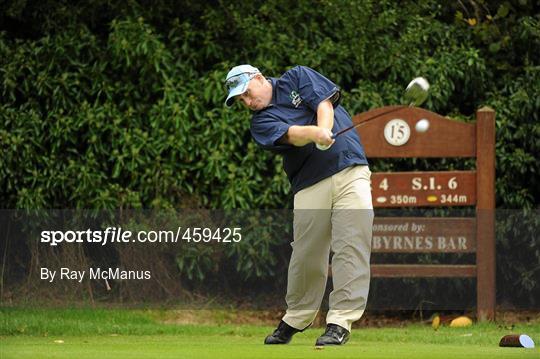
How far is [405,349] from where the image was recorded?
7.49 metres

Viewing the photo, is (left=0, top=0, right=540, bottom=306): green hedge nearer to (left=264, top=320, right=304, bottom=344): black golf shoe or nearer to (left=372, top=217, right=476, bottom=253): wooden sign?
(left=372, top=217, right=476, bottom=253): wooden sign

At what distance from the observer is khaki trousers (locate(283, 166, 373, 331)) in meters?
7.51

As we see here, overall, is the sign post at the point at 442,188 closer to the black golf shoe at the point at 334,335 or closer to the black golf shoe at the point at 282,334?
the black golf shoe at the point at 282,334

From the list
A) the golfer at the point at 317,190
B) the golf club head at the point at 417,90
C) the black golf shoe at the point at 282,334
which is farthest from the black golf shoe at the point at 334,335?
the golf club head at the point at 417,90

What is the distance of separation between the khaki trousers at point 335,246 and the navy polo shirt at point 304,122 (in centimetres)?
7

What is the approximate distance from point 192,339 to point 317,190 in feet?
5.96

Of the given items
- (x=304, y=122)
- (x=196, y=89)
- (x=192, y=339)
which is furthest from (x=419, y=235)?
(x=304, y=122)

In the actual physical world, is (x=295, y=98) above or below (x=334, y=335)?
above

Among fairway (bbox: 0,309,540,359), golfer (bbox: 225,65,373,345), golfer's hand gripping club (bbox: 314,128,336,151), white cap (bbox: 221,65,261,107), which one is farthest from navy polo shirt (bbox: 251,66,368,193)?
fairway (bbox: 0,309,540,359)

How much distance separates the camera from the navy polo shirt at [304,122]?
24.8 feet

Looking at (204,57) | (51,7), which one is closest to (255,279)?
(204,57)

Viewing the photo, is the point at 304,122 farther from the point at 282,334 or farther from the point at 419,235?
the point at 419,235

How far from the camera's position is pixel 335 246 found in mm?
7633

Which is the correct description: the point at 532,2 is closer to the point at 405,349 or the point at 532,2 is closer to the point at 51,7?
the point at 51,7
